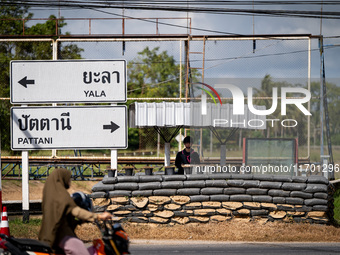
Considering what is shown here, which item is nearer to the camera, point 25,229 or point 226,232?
point 226,232

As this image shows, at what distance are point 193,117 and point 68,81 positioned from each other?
11.8 ft

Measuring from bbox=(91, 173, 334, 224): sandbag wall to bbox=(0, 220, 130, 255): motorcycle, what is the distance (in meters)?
5.58

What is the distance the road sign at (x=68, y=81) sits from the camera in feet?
39.0

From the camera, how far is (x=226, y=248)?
31.0 feet

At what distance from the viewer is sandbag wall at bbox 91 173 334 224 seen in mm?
11211

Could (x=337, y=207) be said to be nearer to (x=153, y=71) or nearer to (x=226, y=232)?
(x=226, y=232)

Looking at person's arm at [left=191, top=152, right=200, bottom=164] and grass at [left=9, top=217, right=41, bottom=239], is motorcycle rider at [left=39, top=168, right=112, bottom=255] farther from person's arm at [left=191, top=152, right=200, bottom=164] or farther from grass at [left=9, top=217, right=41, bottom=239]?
person's arm at [left=191, top=152, right=200, bottom=164]

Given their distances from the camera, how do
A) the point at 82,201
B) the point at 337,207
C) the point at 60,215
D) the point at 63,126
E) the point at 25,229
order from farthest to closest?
the point at 337,207 → the point at 63,126 → the point at 25,229 → the point at 82,201 → the point at 60,215

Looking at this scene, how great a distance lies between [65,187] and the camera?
17.5 ft

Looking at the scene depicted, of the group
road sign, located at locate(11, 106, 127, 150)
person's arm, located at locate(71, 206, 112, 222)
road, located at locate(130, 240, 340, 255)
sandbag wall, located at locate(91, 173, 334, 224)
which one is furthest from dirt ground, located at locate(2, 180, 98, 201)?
person's arm, located at locate(71, 206, 112, 222)

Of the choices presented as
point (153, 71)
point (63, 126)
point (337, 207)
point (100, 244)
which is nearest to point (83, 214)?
point (100, 244)

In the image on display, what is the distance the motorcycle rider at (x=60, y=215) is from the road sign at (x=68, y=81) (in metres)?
6.67

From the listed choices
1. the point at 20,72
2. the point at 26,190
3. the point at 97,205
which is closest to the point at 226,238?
the point at 97,205

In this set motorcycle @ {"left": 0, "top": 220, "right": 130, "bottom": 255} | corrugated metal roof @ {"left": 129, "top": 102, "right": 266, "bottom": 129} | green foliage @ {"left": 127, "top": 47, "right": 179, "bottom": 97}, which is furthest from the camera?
green foliage @ {"left": 127, "top": 47, "right": 179, "bottom": 97}
